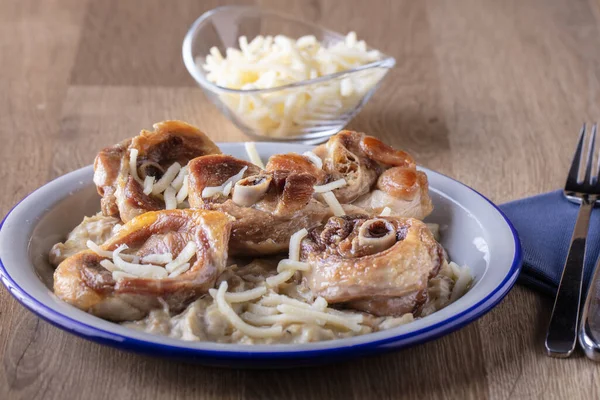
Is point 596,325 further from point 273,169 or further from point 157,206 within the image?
point 157,206

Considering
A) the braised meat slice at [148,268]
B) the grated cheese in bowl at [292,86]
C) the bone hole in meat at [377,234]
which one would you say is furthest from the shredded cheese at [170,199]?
the grated cheese in bowl at [292,86]

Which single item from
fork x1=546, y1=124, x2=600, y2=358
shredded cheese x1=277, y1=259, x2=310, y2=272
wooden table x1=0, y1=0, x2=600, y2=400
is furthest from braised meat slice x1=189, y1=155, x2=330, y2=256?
fork x1=546, y1=124, x2=600, y2=358

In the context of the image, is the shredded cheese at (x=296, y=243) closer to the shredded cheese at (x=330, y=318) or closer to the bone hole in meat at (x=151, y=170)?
the shredded cheese at (x=330, y=318)

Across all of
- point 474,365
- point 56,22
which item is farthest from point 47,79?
point 474,365

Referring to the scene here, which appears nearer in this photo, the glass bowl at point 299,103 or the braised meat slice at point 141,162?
the braised meat slice at point 141,162

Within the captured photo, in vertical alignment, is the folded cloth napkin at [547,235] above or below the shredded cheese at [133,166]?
below

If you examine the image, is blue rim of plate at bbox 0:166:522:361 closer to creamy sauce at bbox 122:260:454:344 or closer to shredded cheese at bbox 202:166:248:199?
creamy sauce at bbox 122:260:454:344

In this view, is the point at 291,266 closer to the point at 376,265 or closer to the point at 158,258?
the point at 376,265

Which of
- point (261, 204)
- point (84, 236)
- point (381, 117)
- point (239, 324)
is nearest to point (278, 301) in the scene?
point (239, 324)
